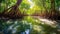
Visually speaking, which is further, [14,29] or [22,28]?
[22,28]

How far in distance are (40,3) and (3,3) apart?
2.74 metres

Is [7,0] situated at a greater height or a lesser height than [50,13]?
greater

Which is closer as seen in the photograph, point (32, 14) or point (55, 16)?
point (55, 16)

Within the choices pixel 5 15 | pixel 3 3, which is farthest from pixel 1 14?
pixel 3 3

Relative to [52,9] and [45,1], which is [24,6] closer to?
[45,1]

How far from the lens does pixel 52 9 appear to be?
988 cm

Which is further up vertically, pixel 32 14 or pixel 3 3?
pixel 3 3

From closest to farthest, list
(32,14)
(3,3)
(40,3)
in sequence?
(3,3) < (40,3) < (32,14)

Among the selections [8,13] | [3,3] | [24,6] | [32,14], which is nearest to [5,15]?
[8,13]

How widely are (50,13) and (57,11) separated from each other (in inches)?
17.9

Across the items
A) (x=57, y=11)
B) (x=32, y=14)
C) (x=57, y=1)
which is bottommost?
(x=32, y=14)

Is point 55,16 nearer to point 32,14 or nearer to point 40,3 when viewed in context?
point 40,3

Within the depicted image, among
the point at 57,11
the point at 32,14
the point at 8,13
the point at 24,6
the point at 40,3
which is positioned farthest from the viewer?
the point at 32,14

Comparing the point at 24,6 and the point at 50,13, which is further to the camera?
the point at 24,6
